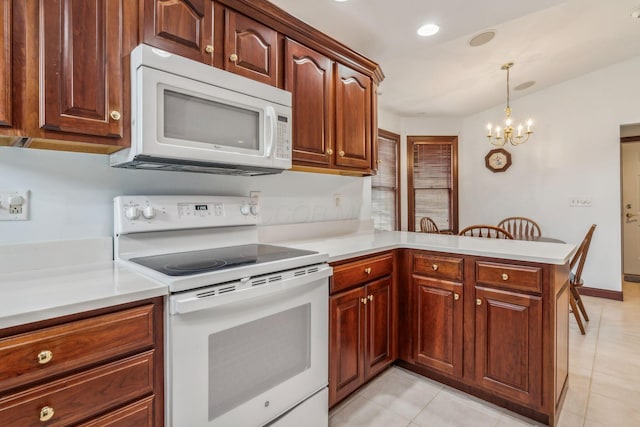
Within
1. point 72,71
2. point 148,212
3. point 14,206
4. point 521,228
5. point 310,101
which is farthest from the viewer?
point 521,228

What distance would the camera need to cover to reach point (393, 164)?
4.65 metres

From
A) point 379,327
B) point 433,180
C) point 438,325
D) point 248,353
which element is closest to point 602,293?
point 433,180

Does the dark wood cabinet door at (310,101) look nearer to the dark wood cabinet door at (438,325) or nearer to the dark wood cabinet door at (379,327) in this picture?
the dark wood cabinet door at (379,327)

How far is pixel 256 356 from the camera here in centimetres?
131

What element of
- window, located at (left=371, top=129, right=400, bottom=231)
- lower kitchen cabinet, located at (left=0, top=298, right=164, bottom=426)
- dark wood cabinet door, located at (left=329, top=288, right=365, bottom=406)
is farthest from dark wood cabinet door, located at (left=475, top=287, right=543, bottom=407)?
window, located at (left=371, top=129, right=400, bottom=231)

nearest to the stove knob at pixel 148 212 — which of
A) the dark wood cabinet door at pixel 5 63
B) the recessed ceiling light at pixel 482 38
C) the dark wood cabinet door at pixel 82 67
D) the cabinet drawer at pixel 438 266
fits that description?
the dark wood cabinet door at pixel 82 67

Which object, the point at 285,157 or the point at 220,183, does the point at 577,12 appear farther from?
the point at 220,183

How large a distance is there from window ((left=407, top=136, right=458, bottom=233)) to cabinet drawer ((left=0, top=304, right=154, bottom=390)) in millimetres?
4238

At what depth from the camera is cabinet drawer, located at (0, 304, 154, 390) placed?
82cm

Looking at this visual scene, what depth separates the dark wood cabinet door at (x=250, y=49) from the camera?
1564 mm

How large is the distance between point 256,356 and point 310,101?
1394 mm

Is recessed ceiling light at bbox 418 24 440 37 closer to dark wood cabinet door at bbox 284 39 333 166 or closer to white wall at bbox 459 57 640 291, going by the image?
dark wood cabinet door at bbox 284 39 333 166

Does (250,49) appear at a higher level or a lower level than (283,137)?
higher

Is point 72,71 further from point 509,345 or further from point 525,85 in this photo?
point 525,85
